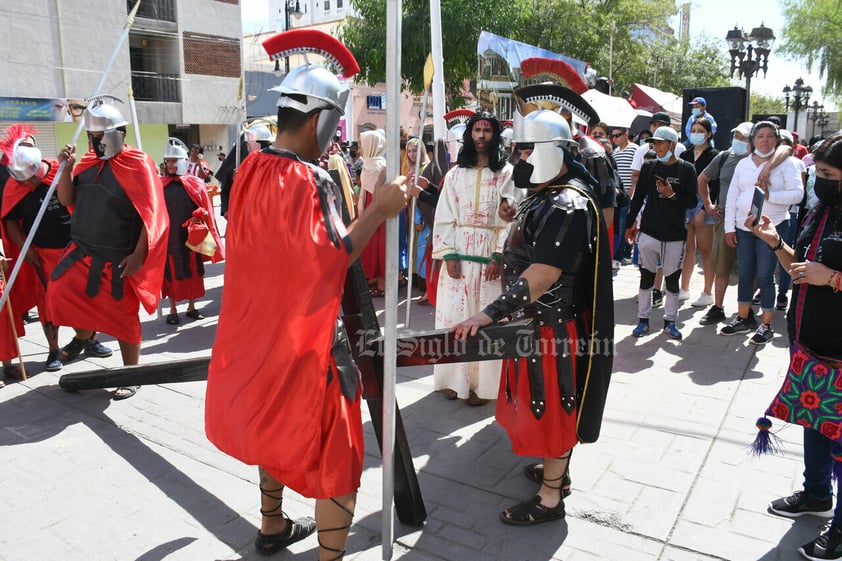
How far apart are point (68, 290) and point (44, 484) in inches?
65.0

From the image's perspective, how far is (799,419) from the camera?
2.96 meters

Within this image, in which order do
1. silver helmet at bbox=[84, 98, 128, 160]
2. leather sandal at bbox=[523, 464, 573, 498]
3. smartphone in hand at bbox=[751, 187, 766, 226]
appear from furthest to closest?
silver helmet at bbox=[84, 98, 128, 160], leather sandal at bbox=[523, 464, 573, 498], smartphone in hand at bbox=[751, 187, 766, 226]

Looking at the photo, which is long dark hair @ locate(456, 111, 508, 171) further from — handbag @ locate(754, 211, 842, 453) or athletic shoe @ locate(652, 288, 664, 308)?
athletic shoe @ locate(652, 288, 664, 308)

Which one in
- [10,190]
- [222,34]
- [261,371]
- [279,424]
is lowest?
[279,424]

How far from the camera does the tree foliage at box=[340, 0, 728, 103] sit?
704 inches

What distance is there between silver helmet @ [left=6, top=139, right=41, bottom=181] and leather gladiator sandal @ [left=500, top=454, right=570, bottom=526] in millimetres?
4523

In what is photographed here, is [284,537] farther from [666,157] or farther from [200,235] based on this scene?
[666,157]

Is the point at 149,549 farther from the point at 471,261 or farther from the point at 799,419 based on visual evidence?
the point at 799,419

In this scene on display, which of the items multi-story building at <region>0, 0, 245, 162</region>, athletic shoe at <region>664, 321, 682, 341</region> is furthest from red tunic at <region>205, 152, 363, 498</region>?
multi-story building at <region>0, 0, 245, 162</region>

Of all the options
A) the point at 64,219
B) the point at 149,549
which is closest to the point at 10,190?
the point at 64,219

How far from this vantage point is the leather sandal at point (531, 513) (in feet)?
10.4

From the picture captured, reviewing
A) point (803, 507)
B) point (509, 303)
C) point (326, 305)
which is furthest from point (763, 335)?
point (326, 305)

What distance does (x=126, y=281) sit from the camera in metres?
4.88

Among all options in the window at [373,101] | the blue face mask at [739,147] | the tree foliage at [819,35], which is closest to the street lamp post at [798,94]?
the tree foliage at [819,35]
